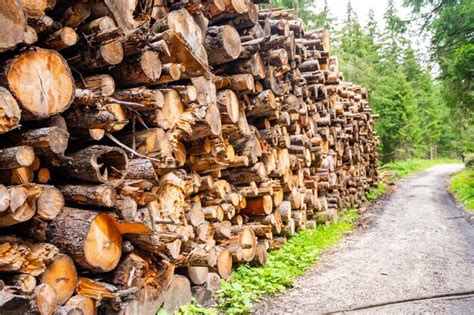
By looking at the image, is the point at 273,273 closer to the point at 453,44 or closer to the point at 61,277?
the point at 61,277

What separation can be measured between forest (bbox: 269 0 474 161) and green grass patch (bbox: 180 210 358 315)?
28.4 ft

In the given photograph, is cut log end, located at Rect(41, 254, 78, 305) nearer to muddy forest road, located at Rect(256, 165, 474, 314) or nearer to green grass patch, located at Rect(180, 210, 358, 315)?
green grass patch, located at Rect(180, 210, 358, 315)

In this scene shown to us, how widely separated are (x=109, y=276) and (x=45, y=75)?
5.06 ft

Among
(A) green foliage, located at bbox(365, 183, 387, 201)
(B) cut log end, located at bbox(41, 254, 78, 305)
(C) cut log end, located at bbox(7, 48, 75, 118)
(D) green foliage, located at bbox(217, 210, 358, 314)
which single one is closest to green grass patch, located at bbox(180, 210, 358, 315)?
(D) green foliage, located at bbox(217, 210, 358, 314)

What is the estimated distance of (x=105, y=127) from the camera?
10.3 feet

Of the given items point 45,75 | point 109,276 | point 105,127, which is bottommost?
point 109,276

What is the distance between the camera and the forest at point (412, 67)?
14.0 meters

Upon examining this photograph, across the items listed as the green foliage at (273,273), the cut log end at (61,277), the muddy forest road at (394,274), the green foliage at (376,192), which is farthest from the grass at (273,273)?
the green foliage at (376,192)

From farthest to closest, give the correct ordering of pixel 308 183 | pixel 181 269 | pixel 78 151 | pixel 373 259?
pixel 308 183 < pixel 373 259 < pixel 181 269 < pixel 78 151

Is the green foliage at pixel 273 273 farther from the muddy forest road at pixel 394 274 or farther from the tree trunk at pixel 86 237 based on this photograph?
the tree trunk at pixel 86 237

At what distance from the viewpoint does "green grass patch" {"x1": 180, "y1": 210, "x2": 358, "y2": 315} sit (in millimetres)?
4504

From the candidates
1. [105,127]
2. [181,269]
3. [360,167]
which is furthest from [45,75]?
[360,167]

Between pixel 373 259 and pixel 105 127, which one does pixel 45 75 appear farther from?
pixel 373 259

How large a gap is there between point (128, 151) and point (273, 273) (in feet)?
9.12
